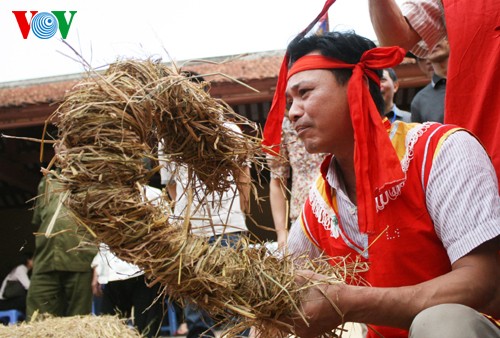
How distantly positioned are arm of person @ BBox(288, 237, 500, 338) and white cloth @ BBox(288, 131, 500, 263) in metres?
0.11

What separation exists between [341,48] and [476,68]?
0.51 metres

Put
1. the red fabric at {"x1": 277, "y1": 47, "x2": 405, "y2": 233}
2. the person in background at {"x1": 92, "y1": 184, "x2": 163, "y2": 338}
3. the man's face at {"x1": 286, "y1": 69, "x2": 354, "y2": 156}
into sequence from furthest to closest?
1. the person in background at {"x1": 92, "y1": 184, "x2": 163, "y2": 338}
2. the man's face at {"x1": 286, "y1": 69, "x2": 354, "y2": 156}
3. the red fabric at {"x1": 277, "y1": 47, "x2": 405, "y2": 233}

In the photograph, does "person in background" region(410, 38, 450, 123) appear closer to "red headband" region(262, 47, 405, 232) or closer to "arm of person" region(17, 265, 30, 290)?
"red headband" region(262, 47, 405, 232)

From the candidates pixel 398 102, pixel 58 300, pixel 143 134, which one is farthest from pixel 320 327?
pixel 398 102

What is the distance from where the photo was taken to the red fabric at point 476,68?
2.41 metres

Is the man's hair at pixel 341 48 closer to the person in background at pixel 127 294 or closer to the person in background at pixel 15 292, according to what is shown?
the person in background at pixel 127 294

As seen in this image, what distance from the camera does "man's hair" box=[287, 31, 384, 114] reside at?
8.12ft

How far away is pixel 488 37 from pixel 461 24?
0.11 meters

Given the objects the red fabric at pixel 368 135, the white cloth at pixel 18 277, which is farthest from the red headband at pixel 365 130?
the white cloth at pixel 18 277

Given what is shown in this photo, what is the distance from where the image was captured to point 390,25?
9.07 ft

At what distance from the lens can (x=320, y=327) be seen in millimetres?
1943

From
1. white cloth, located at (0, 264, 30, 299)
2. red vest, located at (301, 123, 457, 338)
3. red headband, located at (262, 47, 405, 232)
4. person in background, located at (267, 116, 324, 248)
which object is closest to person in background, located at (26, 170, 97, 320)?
person in background, located at (267, 116, 324, 248)

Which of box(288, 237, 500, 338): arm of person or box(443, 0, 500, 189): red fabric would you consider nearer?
box(288, 237, 500, 338): arm of person

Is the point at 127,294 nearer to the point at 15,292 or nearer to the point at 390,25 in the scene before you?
the point at 390,25
